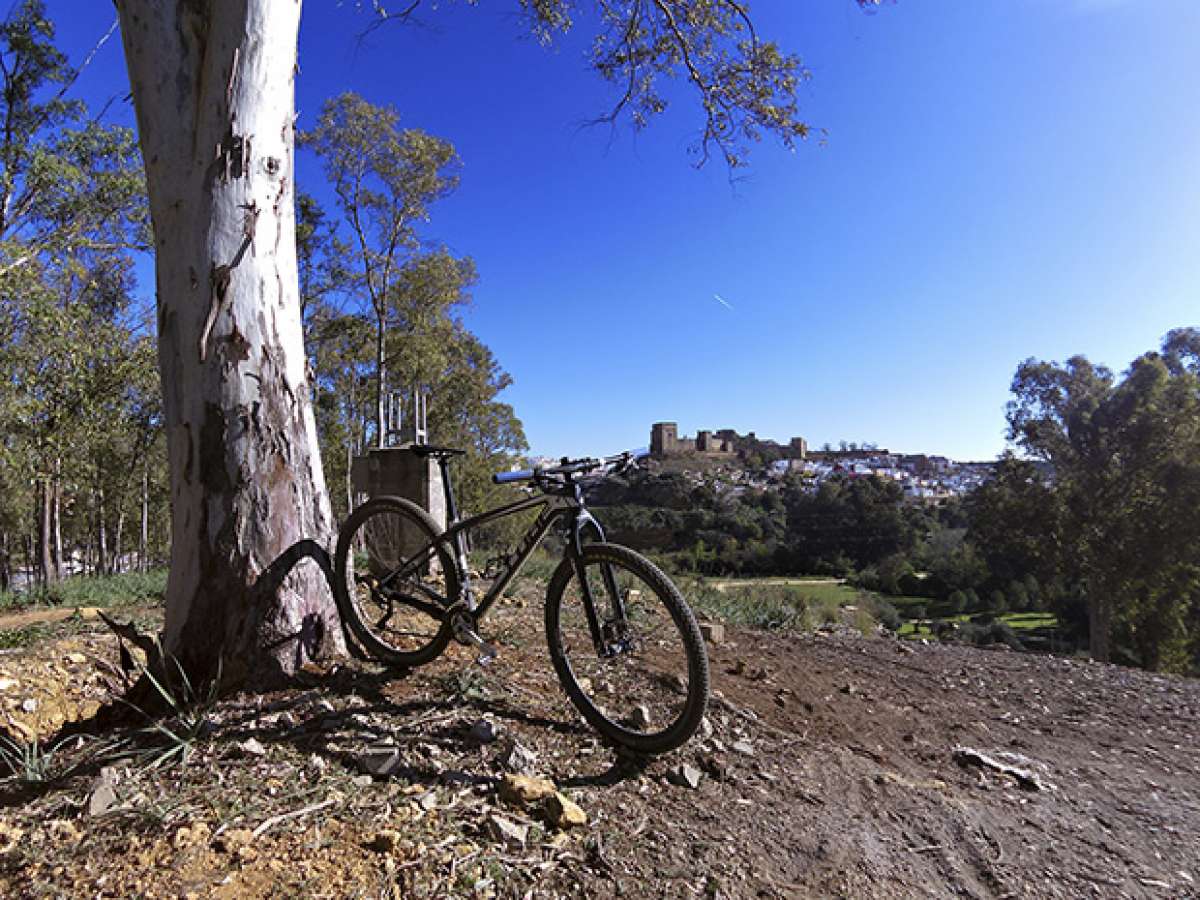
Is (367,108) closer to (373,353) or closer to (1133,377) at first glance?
(373,353)

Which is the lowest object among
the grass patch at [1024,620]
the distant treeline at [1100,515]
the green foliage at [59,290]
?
the grass patch at [1024,620]

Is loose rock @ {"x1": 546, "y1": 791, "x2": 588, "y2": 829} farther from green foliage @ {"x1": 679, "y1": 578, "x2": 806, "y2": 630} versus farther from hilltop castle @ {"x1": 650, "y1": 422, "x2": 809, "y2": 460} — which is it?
green foliage @ {"x1": 679, "y1": 578, "x2": 806, "y2": 630}

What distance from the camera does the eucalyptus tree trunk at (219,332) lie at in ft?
7.57

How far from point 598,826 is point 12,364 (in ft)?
41.6

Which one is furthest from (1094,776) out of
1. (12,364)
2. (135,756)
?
(12,364)

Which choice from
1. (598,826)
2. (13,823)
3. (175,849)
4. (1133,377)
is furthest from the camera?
(1133,377)

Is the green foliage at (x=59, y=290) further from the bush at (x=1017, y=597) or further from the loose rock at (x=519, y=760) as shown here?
the bush at (x=1017, y=597)

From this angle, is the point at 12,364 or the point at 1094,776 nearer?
the point at 1094,776

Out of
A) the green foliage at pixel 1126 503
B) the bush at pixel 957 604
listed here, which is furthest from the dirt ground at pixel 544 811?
the bush at pixel 957 604

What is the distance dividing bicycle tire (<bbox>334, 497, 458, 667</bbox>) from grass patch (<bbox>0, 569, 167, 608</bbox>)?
3557 millimetres

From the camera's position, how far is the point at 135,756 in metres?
1.83

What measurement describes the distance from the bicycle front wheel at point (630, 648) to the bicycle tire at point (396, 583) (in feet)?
1.91

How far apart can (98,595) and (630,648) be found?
235 inches

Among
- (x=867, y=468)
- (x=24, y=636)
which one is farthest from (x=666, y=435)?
(x=867, y=468)
